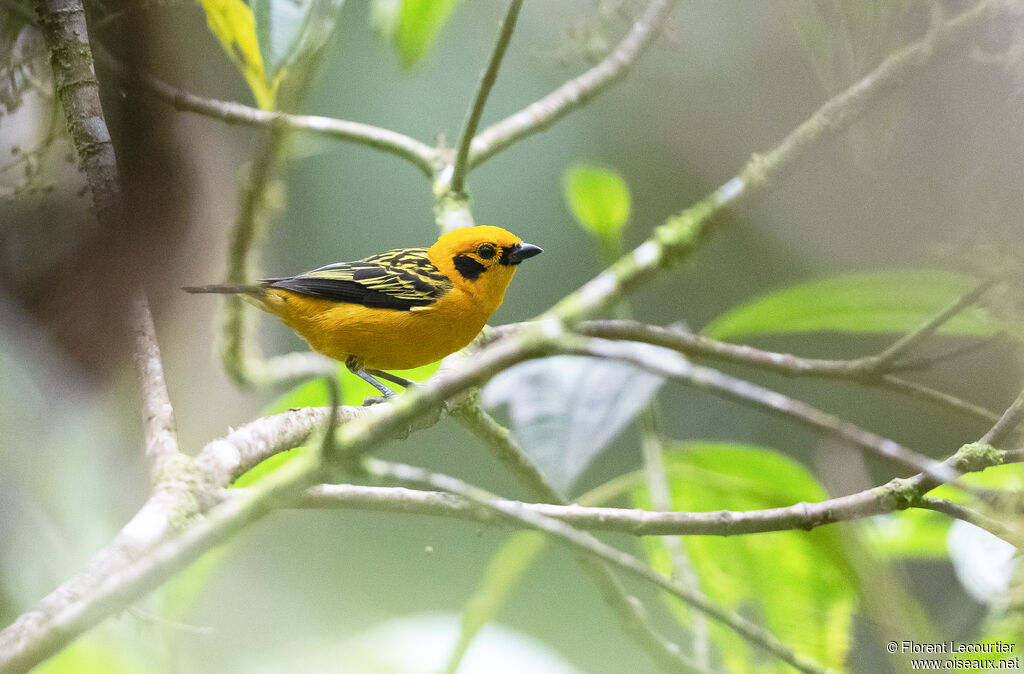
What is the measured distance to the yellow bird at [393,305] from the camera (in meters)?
0.98

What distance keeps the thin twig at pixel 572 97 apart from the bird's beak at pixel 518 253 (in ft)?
0.46

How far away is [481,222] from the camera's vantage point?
126 cm

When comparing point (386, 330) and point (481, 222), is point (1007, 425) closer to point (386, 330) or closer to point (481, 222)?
point (386, 330)

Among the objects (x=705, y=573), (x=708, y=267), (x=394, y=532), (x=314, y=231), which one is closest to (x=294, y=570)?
(x=394, y=532)

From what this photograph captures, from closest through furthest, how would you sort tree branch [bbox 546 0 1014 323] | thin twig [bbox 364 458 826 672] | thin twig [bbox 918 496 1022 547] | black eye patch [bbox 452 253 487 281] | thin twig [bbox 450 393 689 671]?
thin twig [bbox 364 458 826 672] < thin twig [bbox 918 496 1022 547] < tree branch [bbox 546 0 1014 323] < thin twig [bbox 450 393 689 671] < black eye patch [bbox 452 253 487 281]

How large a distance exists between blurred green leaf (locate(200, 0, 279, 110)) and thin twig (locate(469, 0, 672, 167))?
41 cm

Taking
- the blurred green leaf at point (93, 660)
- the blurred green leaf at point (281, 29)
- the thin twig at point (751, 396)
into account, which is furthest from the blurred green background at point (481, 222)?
the blurred green leaf at point (281, 29)

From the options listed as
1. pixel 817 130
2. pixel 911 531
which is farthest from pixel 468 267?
pixel 911 531

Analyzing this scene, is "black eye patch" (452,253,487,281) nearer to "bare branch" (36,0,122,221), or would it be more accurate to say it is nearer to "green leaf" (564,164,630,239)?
"green leaf" (564,164,630,239)

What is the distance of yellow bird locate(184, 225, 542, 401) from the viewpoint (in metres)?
0.98

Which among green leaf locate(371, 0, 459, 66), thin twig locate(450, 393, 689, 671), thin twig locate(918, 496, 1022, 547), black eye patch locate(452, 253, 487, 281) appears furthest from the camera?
black eye patch locate(452, 253, 487, 281)

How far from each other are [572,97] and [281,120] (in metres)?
0.58

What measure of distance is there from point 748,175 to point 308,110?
566 mm

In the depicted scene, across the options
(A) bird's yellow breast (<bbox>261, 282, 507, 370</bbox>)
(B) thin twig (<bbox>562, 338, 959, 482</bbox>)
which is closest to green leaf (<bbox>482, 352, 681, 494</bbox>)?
(B) thin twig (<bbox>562, 338, 959, 482</bbox>)
